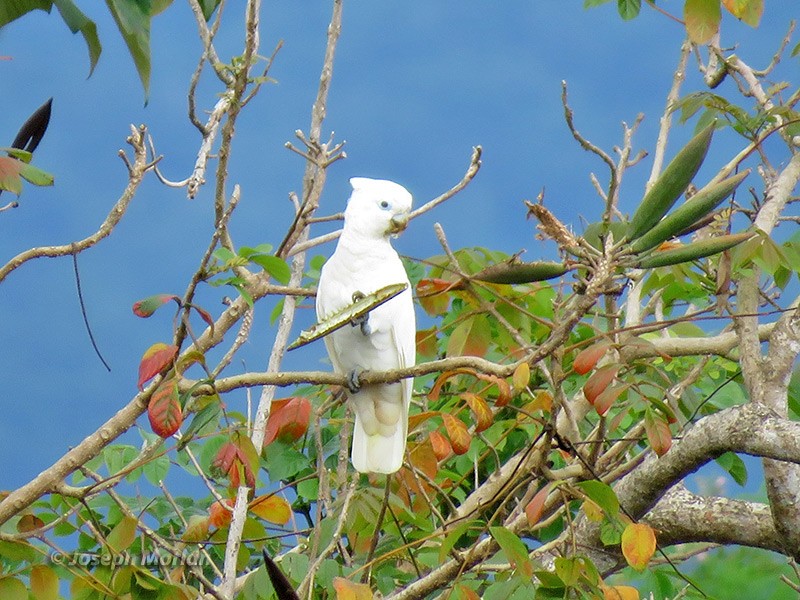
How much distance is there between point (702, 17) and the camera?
1.92 meters

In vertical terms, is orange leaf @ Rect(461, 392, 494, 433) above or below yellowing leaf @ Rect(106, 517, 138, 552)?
above

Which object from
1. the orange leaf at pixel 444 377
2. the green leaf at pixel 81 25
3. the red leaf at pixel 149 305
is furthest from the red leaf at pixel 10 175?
the orange leaf at pixel 444 377

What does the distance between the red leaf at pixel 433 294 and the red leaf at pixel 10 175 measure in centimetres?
121

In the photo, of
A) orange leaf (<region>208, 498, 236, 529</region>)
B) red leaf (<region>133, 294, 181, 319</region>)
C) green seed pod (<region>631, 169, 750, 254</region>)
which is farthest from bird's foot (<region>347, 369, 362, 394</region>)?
green seed pod (<region>631, 169, 750, 254</region>)

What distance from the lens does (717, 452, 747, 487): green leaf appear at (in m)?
2.83

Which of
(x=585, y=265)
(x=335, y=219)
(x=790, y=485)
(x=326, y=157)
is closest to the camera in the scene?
(x=585, y=265)

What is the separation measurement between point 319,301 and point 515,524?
851 millimetres

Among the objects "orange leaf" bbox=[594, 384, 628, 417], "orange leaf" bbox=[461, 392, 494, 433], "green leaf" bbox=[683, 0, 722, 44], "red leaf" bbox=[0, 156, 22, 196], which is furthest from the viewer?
"orange leaf" bbox=[461, 392, 494, 433]

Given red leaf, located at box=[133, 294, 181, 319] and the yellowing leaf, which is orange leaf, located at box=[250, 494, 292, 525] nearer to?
the yellowing leaf

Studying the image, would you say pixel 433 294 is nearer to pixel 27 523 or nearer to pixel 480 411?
pixel 480 411

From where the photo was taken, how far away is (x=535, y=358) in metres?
1.92

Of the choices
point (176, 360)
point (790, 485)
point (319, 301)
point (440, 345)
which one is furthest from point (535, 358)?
point (440, 345)

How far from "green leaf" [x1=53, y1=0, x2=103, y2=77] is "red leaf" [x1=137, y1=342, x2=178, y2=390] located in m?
0.99

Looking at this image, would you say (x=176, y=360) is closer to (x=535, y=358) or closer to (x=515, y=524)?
(x=535, y=358)
